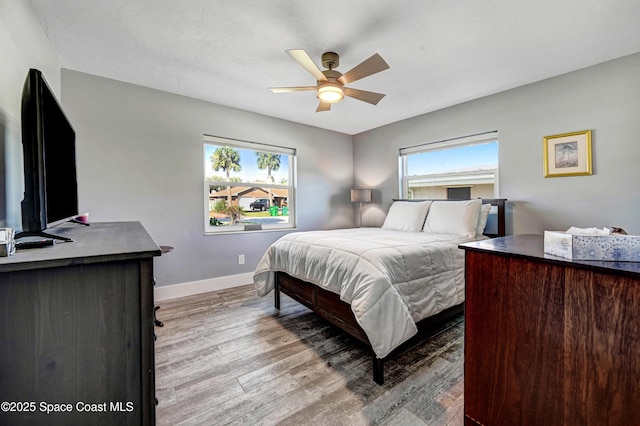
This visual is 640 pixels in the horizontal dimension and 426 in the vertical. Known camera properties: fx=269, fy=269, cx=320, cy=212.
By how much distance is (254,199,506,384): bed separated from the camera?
1686 mm

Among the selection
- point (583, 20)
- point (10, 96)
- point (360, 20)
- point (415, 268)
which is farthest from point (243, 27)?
point (583, 20)

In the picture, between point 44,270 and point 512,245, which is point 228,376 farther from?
point 512,245

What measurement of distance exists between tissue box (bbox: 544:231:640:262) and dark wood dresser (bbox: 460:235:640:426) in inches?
1.3

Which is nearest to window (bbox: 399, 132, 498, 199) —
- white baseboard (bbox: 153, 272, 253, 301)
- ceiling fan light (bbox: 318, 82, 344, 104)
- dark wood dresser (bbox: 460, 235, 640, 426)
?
ceiling fan light (bbox: 318, 82, 344, 104)

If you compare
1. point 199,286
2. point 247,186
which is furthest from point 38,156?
point 247,186

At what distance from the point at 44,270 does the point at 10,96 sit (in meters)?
1.23

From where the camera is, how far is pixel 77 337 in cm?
73

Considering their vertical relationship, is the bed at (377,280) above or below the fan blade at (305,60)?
below

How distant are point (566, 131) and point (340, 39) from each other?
2.45 meters

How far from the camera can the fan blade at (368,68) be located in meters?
1.94

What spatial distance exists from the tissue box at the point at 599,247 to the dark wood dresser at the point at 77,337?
138 cm

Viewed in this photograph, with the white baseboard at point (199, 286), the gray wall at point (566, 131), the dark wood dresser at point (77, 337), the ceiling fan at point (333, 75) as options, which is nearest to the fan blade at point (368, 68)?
the ceiling fan at point (333, 75)

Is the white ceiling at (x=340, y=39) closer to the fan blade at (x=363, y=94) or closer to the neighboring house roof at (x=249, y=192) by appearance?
the fan blade at (x=363, y=94)

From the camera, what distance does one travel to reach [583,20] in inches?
75.7
